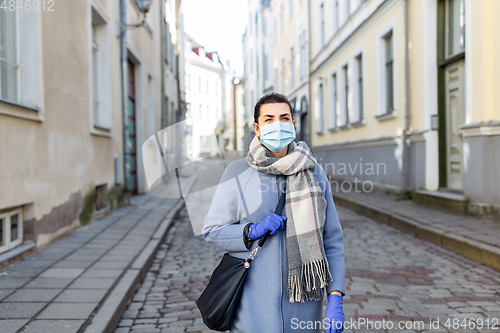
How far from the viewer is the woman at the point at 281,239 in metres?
2.04

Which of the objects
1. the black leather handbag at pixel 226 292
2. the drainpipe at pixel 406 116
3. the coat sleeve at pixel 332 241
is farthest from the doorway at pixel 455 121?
the black leather handbag at pixel 226 292

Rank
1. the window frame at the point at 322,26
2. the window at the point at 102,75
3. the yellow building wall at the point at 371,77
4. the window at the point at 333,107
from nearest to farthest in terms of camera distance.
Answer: the window at the point at 102,75, the yellow building wall at the point at 371,77, the window at the point at 333,107, the window frame at the point at 322,26

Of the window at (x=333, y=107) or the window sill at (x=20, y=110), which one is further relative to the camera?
the window at (x=333, y=107)

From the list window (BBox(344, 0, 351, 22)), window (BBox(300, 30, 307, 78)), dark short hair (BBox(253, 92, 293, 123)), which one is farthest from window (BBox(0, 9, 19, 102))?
window (BBox(300, 30, 307, 78))

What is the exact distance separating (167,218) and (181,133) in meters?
6.66

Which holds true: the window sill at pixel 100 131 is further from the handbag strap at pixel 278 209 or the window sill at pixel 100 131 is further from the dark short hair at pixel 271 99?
the handbag strap at pixel 278 209

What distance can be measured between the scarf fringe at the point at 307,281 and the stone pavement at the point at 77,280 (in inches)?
76.9

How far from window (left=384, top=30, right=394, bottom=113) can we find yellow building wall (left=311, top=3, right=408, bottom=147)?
1.01 ft

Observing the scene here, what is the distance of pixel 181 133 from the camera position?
→ 2633 mm

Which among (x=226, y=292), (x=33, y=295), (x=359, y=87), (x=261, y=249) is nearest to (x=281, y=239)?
(x=261, y=249)

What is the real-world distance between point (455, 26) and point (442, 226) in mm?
4430

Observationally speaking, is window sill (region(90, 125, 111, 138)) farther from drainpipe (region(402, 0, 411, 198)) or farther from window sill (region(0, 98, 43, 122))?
drainpipe (region(402, 0, 411, 198))

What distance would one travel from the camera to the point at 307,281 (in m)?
2.04

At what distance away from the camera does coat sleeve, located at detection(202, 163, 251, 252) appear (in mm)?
2076
